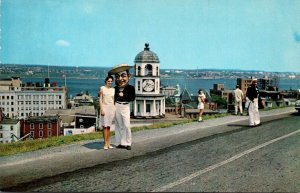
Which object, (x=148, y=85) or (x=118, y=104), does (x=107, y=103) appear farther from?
(x=148, y=85)

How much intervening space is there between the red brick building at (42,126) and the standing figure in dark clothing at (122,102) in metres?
26.7

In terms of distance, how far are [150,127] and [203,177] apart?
693 cm

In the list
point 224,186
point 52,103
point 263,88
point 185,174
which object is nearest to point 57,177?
point 185,174

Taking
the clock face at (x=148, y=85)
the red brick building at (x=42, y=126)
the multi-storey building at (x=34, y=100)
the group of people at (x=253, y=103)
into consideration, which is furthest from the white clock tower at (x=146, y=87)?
the red brick building at (x=42, y=126)

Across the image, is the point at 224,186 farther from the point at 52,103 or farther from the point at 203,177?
the point at 52,103

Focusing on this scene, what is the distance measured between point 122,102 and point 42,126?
93.7 feet

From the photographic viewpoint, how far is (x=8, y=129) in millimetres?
32406

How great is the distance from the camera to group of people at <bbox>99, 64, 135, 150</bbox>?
29.9ft

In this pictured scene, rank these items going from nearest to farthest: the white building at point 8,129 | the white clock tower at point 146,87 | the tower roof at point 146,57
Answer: the tower roof at point 146,57, the white clock tower at point 146,87, the white building at point 8,129

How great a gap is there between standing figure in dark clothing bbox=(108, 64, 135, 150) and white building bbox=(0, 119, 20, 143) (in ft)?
71.0

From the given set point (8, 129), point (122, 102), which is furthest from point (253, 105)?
point (8, 129)

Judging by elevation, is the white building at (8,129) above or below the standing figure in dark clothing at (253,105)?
below

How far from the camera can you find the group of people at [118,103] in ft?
29.9

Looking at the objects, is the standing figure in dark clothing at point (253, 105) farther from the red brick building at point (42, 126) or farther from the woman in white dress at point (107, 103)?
the red brick building at point (42, 126)
